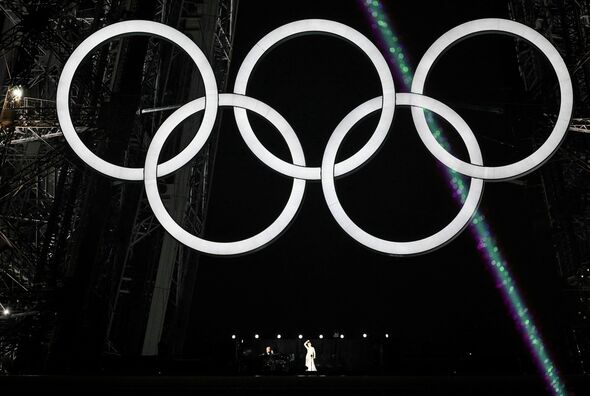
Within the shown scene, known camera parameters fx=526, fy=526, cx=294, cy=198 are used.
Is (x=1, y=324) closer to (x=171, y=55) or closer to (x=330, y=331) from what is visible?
(x=171, y=55)

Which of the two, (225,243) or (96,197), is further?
(96,197)

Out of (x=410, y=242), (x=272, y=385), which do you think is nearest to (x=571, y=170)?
(x=410, y=242)

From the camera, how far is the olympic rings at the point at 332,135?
27.2ft

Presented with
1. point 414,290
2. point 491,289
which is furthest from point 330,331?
point 491,289

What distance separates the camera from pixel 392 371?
8680 mm

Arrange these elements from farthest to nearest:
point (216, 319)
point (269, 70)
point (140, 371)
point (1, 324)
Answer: point (216, 319), point (269, 70), point (1, 324), point (140, 371)

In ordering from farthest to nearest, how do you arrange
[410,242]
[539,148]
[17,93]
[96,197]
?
[17,93] → [96,197] → [539,148] → [410,242]

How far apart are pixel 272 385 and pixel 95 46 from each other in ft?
20.9

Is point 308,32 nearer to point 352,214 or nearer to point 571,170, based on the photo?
point 352,214

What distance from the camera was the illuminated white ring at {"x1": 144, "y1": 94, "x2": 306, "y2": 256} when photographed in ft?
26.8

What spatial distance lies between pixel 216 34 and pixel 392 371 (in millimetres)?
13360

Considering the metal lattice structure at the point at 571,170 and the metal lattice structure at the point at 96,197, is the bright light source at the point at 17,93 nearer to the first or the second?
the metal lattice structure at the point at 96,197

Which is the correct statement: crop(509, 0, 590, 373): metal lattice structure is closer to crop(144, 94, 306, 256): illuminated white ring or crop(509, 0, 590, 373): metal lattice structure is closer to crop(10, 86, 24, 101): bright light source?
crop(144, 94, 306, 256): illuminated white ring

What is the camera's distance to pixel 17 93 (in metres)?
12.3
